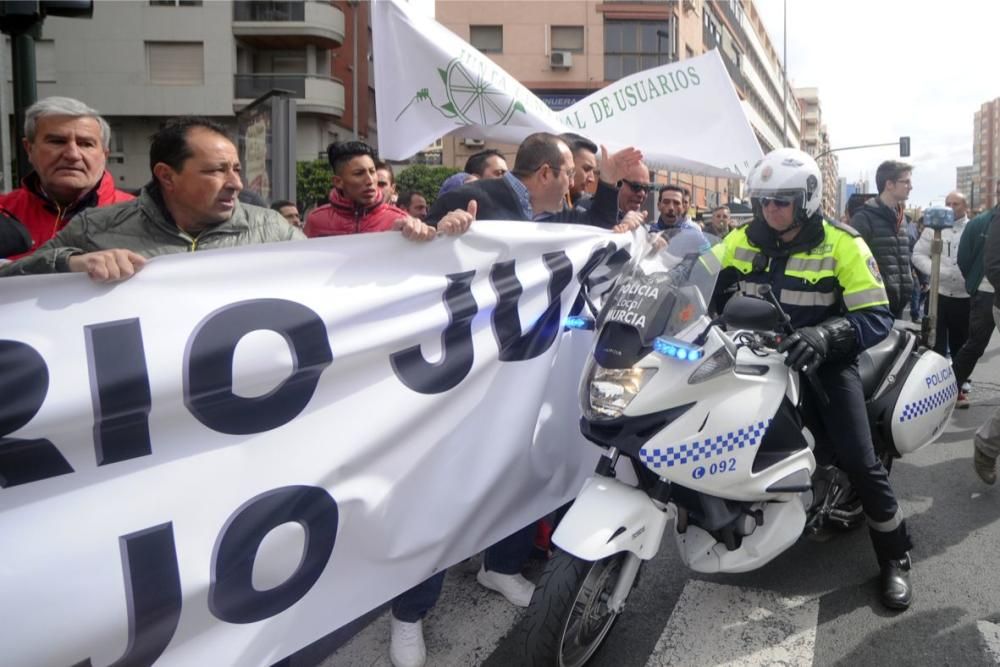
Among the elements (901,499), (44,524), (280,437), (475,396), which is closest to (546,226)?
(475,396)

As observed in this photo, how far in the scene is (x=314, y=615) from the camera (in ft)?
8.08

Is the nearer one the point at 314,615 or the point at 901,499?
the point at 314,615

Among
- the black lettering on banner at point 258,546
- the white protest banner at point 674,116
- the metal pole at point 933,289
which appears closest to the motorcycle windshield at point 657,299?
the black lettering on banner at point 258,546

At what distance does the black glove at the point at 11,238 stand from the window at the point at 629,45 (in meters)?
37.6

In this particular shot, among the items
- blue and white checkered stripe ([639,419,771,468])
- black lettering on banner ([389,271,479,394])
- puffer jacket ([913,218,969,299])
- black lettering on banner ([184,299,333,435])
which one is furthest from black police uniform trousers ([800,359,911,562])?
puffer jacket ([913,218,969,299])

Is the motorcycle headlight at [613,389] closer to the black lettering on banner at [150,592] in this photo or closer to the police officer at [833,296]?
the police officer at [833,296]

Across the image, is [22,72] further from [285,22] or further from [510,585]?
[285,22]

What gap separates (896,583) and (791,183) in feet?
5.48

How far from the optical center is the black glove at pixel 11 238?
6.95ft

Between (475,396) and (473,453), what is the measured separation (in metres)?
0.21

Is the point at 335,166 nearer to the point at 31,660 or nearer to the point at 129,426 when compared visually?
the point at 129,426

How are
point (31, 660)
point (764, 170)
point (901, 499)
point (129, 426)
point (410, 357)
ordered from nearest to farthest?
point (31, 660), point (129, 426), point (410, 357), point (764, 170), point (901, 499)

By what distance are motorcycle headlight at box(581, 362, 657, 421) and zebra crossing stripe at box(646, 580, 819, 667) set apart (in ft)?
3.17

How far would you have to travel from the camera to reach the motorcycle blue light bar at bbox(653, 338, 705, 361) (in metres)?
2.42
